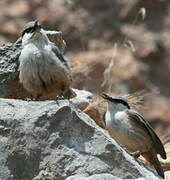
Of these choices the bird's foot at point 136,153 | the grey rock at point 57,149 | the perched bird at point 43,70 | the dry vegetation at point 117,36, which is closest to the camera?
the grey rock at point 57,149

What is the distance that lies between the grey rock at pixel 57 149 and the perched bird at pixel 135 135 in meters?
1.33

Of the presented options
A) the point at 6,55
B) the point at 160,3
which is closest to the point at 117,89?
the point at 160,3

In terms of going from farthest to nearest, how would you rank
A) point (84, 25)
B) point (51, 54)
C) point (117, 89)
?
point (84, 25) < point (117, 89) < point (51, 54)

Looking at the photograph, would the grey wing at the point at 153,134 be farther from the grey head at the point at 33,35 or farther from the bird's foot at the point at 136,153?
the grey head at the point at 33,35

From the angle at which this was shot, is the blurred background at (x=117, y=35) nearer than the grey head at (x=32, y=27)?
No

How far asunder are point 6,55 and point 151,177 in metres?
2.32

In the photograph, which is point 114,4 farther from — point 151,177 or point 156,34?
point 151,177

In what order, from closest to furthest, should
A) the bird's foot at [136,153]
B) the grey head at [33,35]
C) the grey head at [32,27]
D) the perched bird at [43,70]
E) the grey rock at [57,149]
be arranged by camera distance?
the grey rock at [57,149]
the perched bird at [43,70]
the bird's foot at [136,153]
the grey head at [33,35]
the grey head at [32,27]

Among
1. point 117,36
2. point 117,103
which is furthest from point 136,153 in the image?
point 117,36

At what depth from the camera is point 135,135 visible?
30.9 ft

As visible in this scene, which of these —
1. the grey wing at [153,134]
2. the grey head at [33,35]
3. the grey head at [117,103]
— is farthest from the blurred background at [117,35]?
the grey head at [33,35]

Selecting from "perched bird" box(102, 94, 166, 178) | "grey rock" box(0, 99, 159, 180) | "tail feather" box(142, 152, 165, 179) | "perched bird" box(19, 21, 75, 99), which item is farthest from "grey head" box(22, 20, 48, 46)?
"tail feather" box(142, 152, 165, 179)

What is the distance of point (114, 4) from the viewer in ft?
53.4

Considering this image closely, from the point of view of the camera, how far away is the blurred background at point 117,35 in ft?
50.5
